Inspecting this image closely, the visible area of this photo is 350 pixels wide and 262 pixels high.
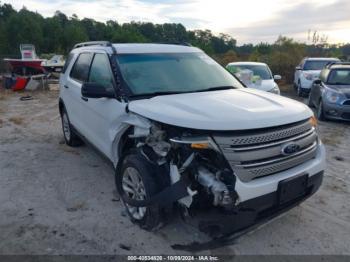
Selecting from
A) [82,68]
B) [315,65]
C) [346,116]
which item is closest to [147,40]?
[315,65]

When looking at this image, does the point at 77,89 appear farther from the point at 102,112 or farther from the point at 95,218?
the point at 95,218

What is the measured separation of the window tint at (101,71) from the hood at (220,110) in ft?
2.30

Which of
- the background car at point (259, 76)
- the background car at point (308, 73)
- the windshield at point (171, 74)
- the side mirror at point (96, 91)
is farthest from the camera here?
the background car at point (308, 73)

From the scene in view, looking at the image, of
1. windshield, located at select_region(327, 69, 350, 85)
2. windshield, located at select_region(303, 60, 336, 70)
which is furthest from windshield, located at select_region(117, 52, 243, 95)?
windshield, located at select_region(303, 60, 336, 70)

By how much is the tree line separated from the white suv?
6.68ft

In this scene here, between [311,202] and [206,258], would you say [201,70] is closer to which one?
[311,202]

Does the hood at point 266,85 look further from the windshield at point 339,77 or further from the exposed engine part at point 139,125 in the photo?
the exposed engine part at point 139,125

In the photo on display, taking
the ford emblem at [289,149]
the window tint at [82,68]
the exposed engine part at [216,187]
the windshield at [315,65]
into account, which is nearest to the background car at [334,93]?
the windshield at [315,65]

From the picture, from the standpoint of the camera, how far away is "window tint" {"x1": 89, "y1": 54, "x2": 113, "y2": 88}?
4.00 meters

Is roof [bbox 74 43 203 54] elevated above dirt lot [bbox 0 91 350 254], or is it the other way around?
roof [bbox 74 43 203 54]

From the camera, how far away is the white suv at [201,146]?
9.04ft

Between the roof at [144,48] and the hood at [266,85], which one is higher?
the roof at [144,48]

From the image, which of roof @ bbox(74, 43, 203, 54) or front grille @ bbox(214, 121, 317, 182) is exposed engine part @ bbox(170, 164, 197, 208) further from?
roof @ bbox(74, 43, 203, 54)

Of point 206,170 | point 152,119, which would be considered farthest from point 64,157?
point 206,170
